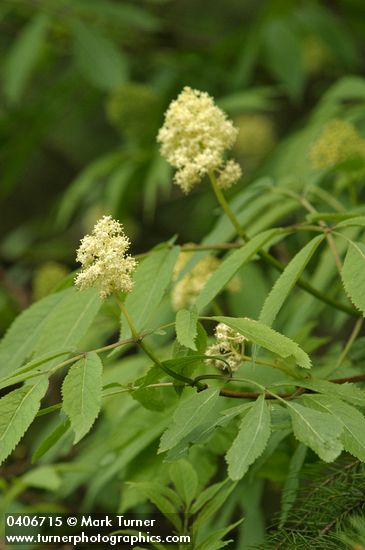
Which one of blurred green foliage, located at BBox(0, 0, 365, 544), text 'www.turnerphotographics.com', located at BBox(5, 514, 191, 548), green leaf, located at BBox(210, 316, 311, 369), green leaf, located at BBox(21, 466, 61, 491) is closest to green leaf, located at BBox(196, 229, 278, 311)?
green leaf, located at BBox(210, 316, 311, 369)

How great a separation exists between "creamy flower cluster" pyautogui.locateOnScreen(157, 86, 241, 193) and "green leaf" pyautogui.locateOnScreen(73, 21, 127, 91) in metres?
2.16

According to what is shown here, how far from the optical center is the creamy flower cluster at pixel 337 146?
2.33 metres

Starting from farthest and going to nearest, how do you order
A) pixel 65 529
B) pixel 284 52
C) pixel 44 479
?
pixel 284 52 < pixel 65 529 < pixel 44 479

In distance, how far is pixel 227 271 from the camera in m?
1.43

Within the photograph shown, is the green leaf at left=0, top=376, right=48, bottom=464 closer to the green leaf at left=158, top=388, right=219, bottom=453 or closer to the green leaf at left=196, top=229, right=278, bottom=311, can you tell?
the green leaf at left=158, top=388, right=219, bottom=453

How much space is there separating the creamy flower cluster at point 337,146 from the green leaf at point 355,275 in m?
0.99

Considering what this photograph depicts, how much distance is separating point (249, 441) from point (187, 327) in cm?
19

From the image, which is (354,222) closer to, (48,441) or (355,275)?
(355,275)

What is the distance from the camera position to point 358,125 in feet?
9.83

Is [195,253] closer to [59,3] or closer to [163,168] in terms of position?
[163,168]

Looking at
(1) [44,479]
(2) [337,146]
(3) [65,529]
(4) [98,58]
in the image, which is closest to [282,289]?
(2) [337,146]

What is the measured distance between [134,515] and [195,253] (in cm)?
195

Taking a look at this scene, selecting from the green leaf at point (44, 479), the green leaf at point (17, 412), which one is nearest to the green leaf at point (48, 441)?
the green leaf at point (17, 412)

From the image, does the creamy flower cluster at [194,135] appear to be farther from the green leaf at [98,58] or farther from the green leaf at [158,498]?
the green leaf at [98,58]
